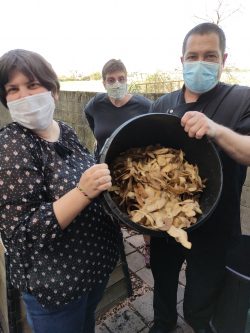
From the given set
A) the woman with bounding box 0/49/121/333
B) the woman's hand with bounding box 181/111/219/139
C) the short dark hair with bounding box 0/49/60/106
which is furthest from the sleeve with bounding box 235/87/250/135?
the short dark hair with bounding box 0/49/60/106

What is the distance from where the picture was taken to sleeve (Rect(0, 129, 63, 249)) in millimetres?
1133

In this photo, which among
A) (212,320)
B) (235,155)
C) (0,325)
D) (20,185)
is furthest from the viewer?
(0,325)

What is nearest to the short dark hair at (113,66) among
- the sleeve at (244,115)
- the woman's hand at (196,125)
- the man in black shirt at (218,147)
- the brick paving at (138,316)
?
the man in black shirt at (218,147)

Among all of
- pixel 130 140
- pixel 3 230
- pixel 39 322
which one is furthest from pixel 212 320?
pixel 3 230

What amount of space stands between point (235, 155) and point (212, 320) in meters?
1.30

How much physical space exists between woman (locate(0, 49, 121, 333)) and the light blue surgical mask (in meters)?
1.63

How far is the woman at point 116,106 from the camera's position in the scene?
302 centimetres

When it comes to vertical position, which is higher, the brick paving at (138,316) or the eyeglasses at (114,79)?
the eyeglasses at (114,79)

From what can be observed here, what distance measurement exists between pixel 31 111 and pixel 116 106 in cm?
191

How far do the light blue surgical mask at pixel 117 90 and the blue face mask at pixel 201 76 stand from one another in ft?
4.75

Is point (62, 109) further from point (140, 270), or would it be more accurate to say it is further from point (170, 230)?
point (170, 230)

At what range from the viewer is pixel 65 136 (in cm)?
147

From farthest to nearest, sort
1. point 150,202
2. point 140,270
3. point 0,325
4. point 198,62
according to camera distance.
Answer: point 140,270
point 0,325
point 198,62
point 150,202

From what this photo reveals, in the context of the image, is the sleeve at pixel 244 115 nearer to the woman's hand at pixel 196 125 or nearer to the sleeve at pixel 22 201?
the woman's hand at pixel 196 125
